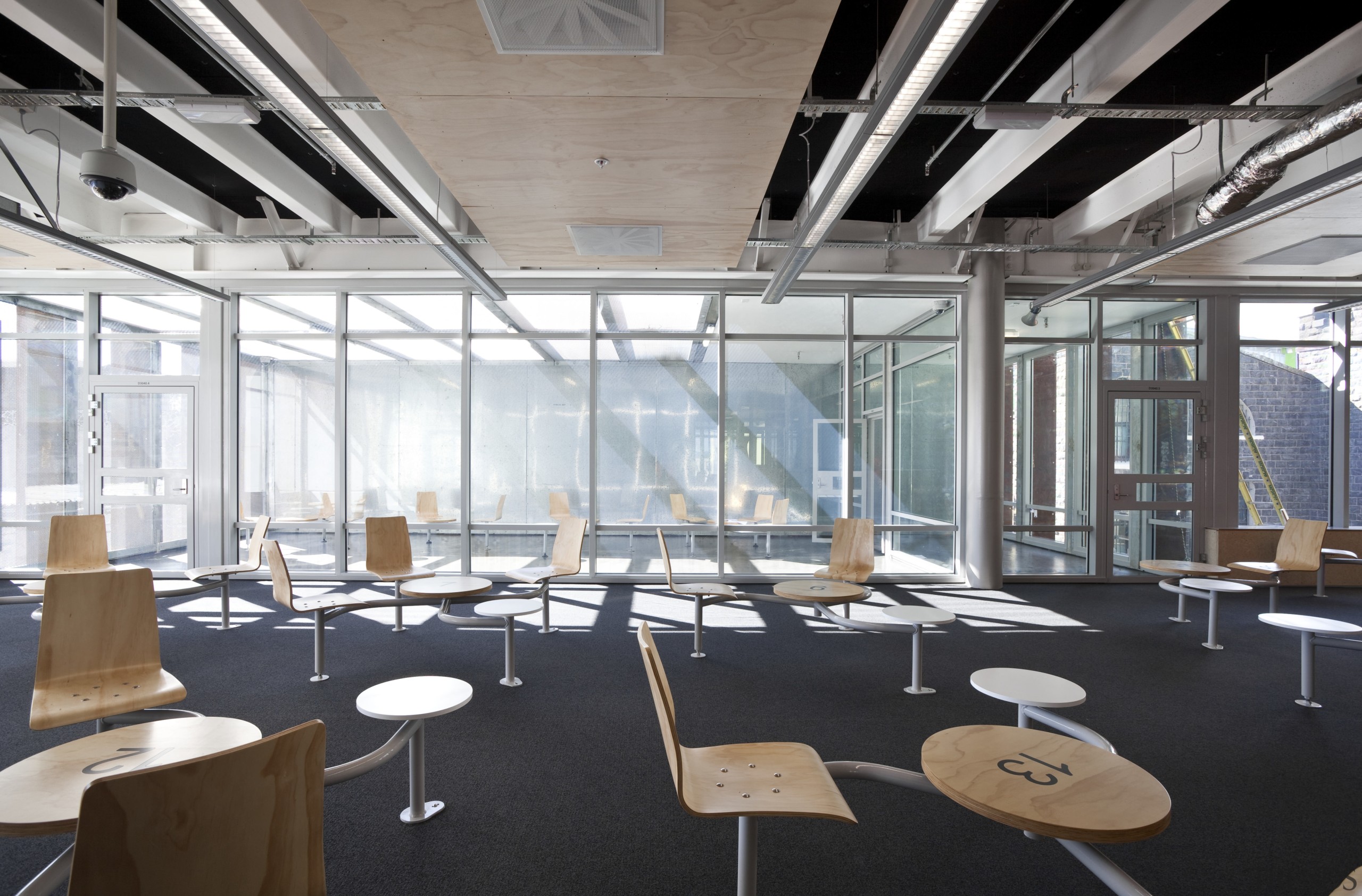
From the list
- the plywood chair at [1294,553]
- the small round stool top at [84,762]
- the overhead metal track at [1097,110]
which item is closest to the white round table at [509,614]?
the small round stool top at [84,762]

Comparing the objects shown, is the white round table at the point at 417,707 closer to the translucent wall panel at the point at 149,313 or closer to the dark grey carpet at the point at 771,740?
the dark grey carpet at the point at 771,740

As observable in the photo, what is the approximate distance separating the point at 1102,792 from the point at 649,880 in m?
1.49

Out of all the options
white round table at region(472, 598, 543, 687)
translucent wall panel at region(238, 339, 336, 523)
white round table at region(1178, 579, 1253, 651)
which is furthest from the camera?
translucent wall panel at region(238, 339, 336, 523)

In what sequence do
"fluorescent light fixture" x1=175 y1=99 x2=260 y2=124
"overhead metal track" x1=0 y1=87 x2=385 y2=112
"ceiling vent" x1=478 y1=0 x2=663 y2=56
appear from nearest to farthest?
1. "ceiling vent" x1=478 y1=0 x2=663 y2=56
2. "overhead metal track" x1=0 y1=87 x2=385 y2=112
3. "fluorescent light fixture" x1=175 y1=99 x2=260 y2=124

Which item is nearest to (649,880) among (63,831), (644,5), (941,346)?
(63,831)

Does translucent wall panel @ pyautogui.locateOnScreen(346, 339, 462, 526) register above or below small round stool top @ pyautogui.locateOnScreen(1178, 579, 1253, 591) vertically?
above

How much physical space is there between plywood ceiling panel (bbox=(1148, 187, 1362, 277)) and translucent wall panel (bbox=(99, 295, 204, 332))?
10.8 meters

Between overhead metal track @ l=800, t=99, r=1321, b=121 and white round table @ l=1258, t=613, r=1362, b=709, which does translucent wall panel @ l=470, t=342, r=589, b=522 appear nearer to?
overhead metal track @ l=800, t=99, r=1321, b=121

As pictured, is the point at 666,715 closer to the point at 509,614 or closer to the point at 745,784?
the point at 745,784

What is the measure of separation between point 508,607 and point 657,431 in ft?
12.2

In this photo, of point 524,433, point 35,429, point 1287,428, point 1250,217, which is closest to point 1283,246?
point 1250,217

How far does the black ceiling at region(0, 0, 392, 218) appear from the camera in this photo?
12.7 feet

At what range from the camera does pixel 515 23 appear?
261 centimetres

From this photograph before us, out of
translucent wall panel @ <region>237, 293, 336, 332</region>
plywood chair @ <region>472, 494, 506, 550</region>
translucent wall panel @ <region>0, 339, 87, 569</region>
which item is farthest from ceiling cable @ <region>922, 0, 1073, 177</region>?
translucent wall panel @ <region>0, 339, 87, 569</region>
